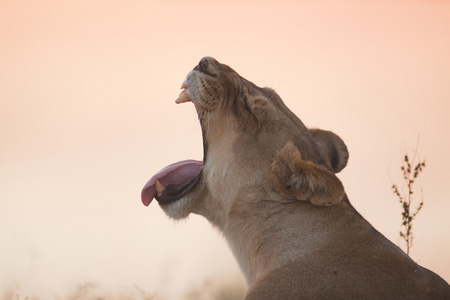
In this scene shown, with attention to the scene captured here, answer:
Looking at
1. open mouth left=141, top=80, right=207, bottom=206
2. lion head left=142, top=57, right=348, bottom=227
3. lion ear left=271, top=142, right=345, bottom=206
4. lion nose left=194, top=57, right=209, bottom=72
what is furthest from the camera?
open mouth left=141, top=80, right=207, bottom=206

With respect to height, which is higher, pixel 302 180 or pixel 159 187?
pixel 159 187

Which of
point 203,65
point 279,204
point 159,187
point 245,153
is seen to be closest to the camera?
point 279,204

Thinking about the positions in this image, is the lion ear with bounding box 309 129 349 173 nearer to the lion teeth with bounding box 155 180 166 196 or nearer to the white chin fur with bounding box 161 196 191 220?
the white chin fur with bounding box 161 196 191 220

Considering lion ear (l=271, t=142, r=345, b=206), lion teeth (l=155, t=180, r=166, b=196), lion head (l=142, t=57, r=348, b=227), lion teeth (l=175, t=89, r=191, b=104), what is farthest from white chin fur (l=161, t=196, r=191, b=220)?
lion ear (l=271, t=142, r=345, b=206)

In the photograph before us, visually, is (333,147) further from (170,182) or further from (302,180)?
(170,182)

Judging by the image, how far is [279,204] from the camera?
5.82 metres

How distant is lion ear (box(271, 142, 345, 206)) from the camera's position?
5.56 meters

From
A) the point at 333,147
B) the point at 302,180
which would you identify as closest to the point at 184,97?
the point at 333,147

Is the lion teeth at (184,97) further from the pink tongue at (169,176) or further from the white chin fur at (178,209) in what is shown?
the white chin fur at (178,209)

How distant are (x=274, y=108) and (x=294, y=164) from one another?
1.75ft

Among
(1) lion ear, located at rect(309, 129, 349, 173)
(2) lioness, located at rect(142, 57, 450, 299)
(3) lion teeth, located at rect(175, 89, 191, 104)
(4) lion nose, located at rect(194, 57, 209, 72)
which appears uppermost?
(4) lion nose, located at rect(194, 57, 209, 72)

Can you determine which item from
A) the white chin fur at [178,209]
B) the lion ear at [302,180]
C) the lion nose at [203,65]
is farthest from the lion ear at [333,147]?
the white chin fur at [178,209]

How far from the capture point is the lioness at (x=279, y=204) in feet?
18.3

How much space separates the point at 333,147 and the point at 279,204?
0.76m
